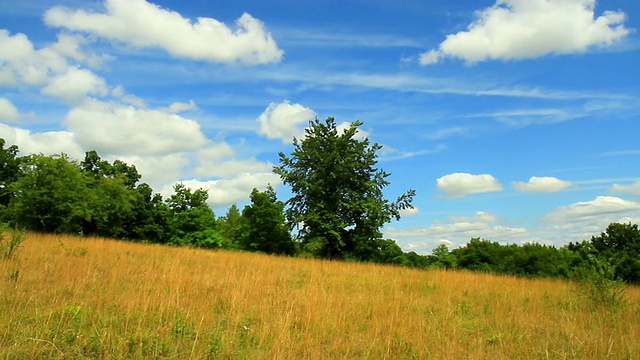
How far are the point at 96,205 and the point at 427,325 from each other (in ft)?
79.6

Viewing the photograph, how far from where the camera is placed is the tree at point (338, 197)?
2417 cm

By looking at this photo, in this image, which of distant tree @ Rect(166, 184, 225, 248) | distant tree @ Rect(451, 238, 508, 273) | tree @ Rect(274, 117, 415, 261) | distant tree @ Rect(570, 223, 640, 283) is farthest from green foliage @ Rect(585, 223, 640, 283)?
distant tree @ Rect(166, 184, 225, 248)

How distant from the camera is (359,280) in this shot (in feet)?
39.2

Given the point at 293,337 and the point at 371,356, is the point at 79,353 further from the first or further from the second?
the point at 371,356

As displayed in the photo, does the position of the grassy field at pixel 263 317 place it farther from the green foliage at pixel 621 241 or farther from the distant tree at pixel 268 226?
the green foliage at pixel 621 241

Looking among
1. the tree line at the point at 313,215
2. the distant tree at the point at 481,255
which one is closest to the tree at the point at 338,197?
the tree line at the point at 313,215

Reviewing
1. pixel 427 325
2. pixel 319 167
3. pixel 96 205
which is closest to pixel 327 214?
pixel 319 167

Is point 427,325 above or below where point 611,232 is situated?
below

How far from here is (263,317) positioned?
6.79 meters

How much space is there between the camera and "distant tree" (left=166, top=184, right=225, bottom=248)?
101ft

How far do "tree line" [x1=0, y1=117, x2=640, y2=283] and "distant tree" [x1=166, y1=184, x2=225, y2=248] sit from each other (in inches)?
3.1

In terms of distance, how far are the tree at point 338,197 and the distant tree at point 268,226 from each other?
356cm

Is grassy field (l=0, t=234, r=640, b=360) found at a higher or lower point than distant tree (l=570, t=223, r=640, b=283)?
lower

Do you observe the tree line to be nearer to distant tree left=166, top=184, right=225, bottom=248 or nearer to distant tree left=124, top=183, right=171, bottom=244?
distant tree left=166, top=184, right=225, bottom=248
